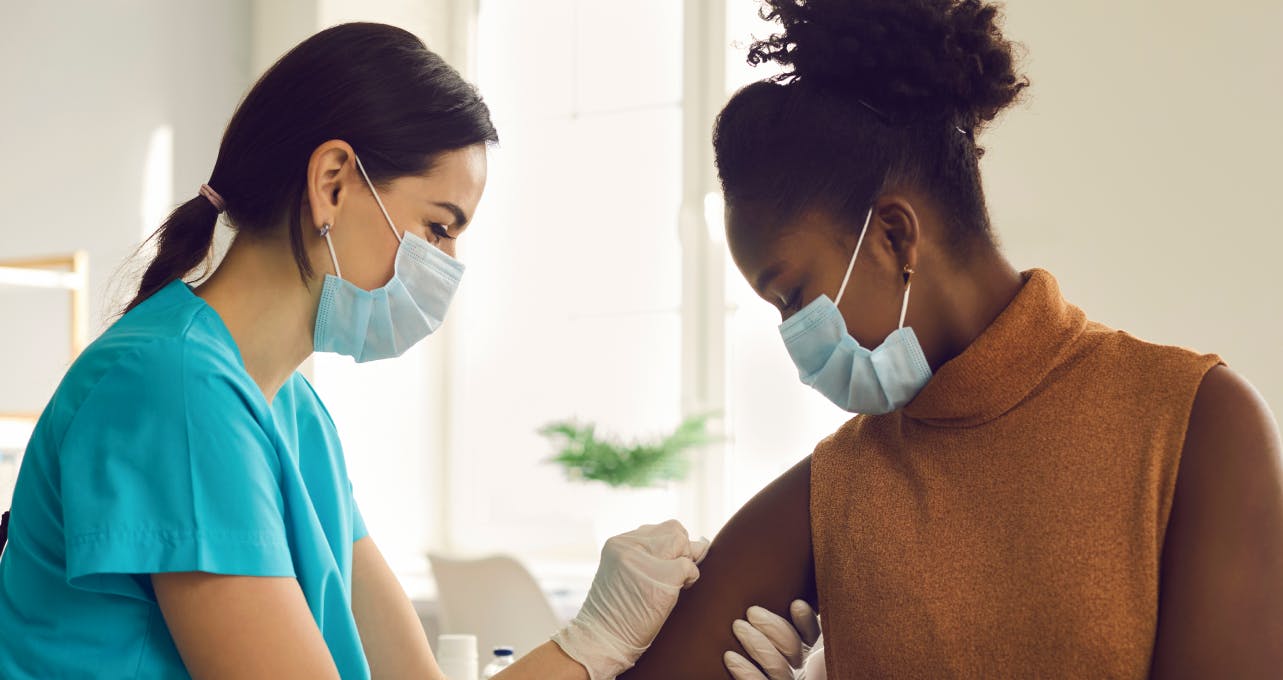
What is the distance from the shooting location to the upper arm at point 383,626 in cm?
138

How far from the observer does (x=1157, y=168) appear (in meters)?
2.61

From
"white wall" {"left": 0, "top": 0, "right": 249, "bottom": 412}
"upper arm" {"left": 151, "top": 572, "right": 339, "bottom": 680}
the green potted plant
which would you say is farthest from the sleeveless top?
"white wall" {"left": 0, "top": 0, "right": 249, "bottom": 412}

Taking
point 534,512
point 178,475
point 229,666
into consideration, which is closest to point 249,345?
point 178,475

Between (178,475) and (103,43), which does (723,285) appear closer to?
(103,43)

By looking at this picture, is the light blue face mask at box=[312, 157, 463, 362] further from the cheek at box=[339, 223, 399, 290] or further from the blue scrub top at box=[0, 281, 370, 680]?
the blue scrub top at box=[0, 281, 370, 680]

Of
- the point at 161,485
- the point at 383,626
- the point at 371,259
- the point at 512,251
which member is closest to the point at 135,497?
the point at 161,485

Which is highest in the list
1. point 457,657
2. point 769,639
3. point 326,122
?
point 326,122

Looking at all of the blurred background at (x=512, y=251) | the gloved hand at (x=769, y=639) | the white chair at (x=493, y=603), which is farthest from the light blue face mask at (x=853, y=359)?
the blurred background at (x=512, y=251)

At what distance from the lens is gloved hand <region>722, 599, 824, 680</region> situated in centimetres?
120

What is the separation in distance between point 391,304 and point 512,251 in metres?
2.68

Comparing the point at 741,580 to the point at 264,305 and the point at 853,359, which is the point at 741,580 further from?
the point at 264,305

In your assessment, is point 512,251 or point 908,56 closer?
point 908,56

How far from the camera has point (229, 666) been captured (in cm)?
97

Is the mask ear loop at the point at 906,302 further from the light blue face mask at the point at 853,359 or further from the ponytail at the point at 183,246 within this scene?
the ponytail at the point at 183,246
